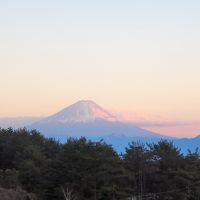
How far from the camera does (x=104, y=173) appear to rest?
42906mm

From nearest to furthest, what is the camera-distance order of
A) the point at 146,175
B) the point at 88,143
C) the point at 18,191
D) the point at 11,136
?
the point at 18,191
the point at 88,143
the point at 146,175
the point at 11,136

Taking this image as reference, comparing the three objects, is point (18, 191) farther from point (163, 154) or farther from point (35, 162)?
point (163, 154)

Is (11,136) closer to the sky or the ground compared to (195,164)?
closer to the sky

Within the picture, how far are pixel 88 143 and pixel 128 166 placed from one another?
565 cm

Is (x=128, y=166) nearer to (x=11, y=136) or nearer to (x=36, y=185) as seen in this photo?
(x=36, y=185)

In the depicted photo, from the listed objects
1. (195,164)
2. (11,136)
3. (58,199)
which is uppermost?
(11,136)

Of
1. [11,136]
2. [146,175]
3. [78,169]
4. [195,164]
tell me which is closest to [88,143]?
[78,169]

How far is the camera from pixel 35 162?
47.8 m

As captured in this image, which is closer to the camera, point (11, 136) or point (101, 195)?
point (101, 195)

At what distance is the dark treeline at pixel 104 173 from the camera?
4241 cm

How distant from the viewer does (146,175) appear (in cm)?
4966

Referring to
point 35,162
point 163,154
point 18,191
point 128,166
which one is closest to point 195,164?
point 163,154

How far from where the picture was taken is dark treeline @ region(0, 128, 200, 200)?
42406mm

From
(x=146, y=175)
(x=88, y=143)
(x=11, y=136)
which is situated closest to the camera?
(x=88, y=143)
